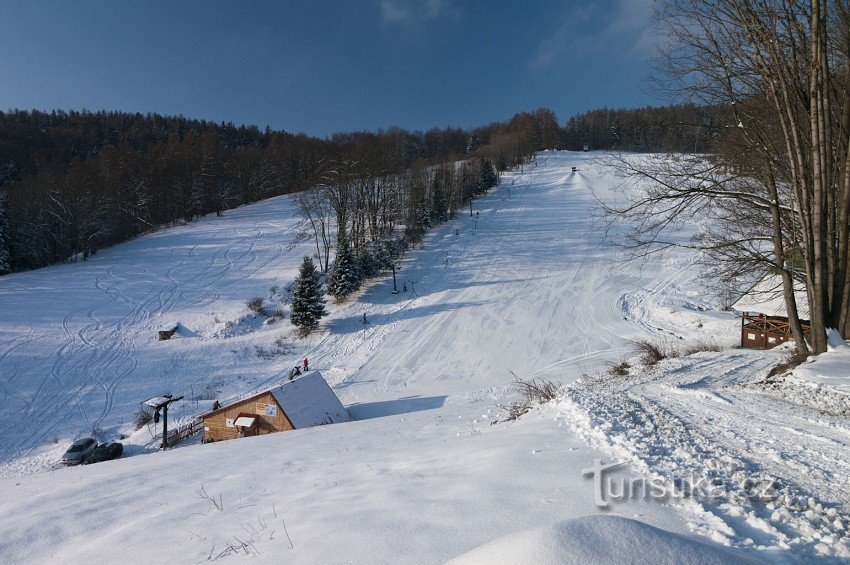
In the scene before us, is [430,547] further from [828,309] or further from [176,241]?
[176,241]

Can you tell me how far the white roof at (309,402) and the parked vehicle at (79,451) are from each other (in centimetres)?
701

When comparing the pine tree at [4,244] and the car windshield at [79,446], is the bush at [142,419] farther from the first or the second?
the pine tree at [4,244]

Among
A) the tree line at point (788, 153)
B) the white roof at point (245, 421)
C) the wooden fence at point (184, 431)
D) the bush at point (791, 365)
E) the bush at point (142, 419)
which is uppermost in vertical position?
the tree line at point (788, 153)

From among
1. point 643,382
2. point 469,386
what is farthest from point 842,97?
point 469,386

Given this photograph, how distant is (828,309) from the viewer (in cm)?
593

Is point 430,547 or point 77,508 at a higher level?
point 430,547

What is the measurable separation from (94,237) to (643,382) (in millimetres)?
54303

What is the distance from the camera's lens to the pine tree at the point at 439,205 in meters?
51.4

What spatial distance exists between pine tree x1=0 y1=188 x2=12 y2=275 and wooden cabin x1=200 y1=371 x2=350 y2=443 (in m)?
38.9

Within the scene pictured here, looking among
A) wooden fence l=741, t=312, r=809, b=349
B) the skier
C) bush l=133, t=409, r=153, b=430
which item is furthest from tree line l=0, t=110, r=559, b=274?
wooden fence l=741, t=312, r=809, b=349

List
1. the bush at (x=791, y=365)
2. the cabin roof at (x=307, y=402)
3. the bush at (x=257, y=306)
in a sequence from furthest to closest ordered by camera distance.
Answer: the bush at (x=257, y=306)
the cabin roof at (x=307, y=402)
the bush at (x=791, y=365)

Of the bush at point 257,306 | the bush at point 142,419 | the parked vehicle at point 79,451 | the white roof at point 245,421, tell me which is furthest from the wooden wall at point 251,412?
the bush at point 257,306

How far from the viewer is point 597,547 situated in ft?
5.39

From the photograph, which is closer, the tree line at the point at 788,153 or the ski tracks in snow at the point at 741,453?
the ski tracks in snow at the point at 741,453
